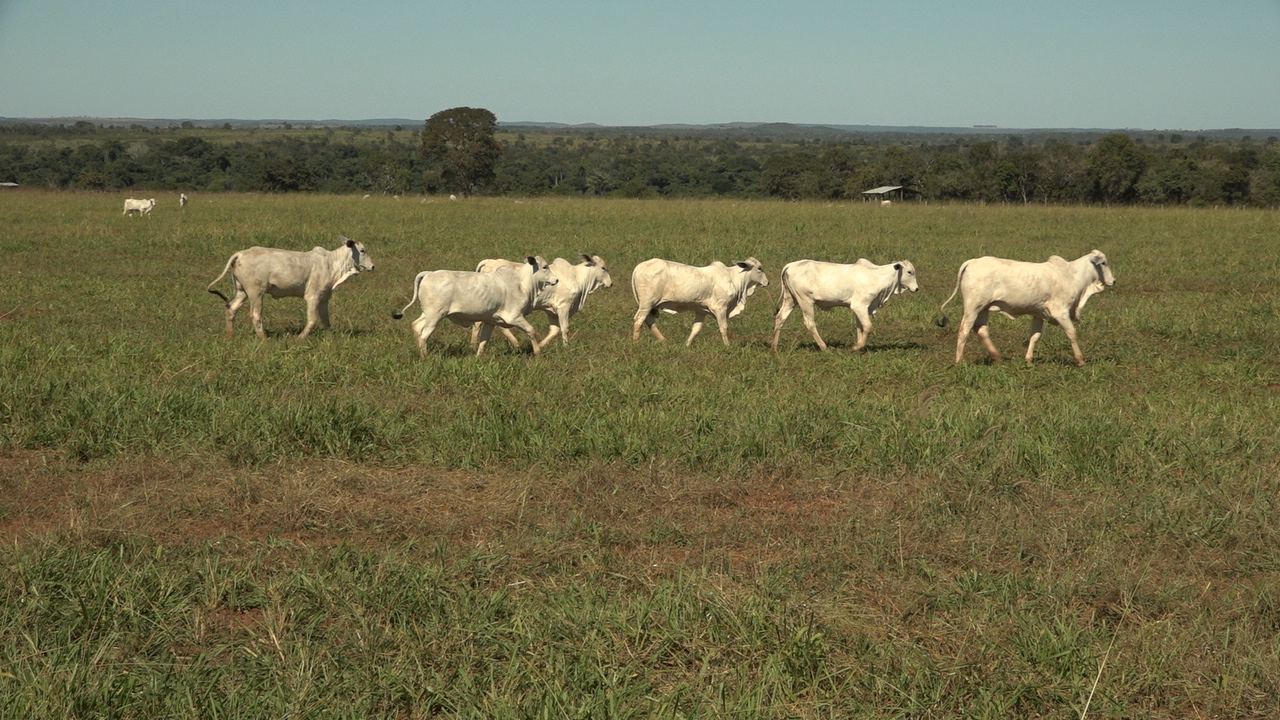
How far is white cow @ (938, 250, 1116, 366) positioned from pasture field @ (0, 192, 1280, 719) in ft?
1.73

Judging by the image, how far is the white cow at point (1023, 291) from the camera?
11000 millimetres

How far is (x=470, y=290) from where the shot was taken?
10.4 metres

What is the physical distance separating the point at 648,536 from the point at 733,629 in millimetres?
1239

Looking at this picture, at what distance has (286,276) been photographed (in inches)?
463

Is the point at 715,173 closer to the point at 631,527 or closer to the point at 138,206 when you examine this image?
the point at 138,206

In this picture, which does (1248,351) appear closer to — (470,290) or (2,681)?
(470,290)

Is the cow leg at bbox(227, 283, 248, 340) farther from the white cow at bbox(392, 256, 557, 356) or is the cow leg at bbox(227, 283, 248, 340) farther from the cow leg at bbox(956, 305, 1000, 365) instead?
the cow leg at bbox(956, 305, 1000, 365)

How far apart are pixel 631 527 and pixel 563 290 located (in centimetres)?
621

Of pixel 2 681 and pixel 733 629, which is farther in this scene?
pixel 733 629

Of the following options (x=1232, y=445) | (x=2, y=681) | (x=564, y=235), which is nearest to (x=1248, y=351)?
(x=1232, y=445)

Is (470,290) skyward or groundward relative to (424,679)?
skyward

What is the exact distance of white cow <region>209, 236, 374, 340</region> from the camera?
11680mm

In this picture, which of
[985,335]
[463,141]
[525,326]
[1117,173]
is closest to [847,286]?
[985,335]

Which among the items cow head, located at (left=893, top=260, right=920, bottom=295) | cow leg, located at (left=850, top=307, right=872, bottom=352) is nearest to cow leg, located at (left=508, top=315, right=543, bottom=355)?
cow leg, located at (left=850, top=307, right=872, bottom=352)
